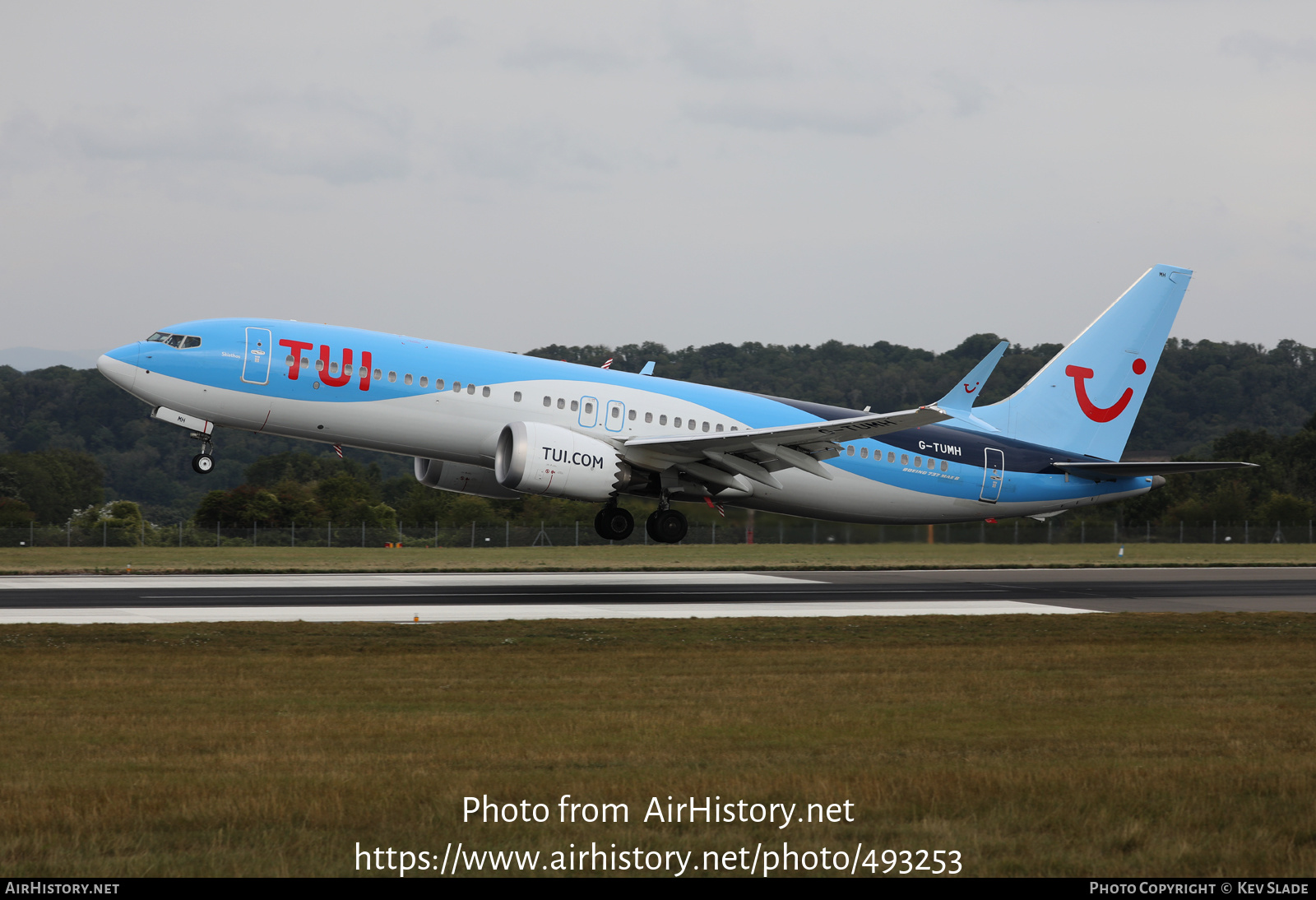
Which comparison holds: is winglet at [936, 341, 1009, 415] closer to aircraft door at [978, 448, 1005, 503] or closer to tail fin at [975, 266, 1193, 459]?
tail fin at [975, 266, 1193, 459]

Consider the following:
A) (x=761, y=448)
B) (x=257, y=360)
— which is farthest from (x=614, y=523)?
(x=257, y=360)

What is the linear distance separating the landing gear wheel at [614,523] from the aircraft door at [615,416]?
216 cm

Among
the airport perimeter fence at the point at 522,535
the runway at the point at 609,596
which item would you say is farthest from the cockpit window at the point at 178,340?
the airport perimeter fence at the point at 522,535

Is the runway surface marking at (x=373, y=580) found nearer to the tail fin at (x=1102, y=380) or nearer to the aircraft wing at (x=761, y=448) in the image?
the aircraft wing at (x=761, y=448)

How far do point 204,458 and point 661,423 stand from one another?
441 inches

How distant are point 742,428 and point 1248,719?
20.7m

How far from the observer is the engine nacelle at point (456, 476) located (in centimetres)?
3428

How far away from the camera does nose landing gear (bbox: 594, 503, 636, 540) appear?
1291 inches

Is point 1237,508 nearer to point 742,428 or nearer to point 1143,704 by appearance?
point 742,428

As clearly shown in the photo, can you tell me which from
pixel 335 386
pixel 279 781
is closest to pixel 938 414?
pixel 335 386

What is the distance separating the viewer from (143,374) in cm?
2941

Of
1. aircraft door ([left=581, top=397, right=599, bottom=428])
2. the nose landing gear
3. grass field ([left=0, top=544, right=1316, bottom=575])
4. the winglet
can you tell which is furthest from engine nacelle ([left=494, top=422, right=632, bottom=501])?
grass field ([left=0, top=544, right=1316, bottom=575])

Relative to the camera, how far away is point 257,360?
29.5 meters

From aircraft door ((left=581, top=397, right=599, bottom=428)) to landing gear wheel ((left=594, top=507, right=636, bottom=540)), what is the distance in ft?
Result: 7.76
